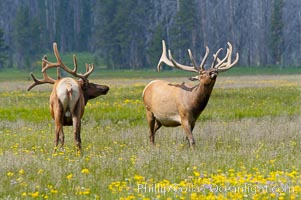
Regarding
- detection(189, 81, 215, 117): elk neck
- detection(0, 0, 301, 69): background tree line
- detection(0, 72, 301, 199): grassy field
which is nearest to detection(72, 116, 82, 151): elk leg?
detection(0, 72, 301, 199): grassy field

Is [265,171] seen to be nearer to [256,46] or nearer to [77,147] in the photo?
[77,147]

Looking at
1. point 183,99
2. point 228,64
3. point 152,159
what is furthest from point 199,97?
point 152,159

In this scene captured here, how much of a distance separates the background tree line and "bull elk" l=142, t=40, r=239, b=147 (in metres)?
59.4

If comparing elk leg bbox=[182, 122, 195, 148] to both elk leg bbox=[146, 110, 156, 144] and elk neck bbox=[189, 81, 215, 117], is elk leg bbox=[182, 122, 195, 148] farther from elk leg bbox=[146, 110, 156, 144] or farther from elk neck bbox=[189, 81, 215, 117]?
elk leg bbox=[146, 110, 156, 144]

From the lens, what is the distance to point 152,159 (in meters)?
10.3

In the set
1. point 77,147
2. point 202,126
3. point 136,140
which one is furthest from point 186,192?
point 202,126

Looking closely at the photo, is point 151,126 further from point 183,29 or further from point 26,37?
point 26,37

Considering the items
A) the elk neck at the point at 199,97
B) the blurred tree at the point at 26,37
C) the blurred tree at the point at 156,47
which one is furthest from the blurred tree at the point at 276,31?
the elk neck at the point at 199,97

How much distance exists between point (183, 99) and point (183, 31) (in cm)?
6324

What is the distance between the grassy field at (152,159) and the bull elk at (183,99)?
1.52ft

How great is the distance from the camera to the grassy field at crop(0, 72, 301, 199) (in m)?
8.06

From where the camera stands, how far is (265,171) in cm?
942

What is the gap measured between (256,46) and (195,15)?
8.57m

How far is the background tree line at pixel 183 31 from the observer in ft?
245
